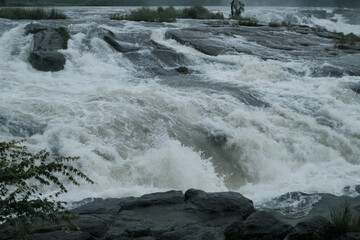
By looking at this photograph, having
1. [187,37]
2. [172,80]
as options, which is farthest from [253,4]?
[172,80]

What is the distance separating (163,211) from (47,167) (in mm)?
2271

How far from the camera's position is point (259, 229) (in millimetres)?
5008

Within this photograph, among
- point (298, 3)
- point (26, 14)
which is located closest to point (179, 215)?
point (26, 14)

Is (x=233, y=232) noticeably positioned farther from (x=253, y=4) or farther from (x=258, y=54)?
(x=253, y=4)

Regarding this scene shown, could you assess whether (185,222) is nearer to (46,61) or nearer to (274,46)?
(46,61)

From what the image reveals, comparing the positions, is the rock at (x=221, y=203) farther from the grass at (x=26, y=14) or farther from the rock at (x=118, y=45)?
the grass at (x=26, y=14)

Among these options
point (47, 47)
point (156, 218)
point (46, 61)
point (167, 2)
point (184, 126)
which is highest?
point (167, 2)

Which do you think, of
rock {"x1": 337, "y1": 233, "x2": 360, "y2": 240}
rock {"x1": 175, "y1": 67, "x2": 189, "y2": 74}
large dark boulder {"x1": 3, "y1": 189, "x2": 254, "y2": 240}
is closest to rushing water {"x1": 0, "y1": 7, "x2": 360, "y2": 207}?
rock {"x1": 175, "y1": 67, "x2": 189, "y2": 74}

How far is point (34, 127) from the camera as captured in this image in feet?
30.1

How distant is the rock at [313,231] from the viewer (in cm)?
476

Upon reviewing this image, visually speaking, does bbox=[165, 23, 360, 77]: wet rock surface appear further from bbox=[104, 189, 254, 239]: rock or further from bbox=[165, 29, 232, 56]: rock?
bbox=[104, 189, 254, 239]: rock

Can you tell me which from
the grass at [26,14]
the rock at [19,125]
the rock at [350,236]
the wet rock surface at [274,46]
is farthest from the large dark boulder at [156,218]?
the grass at [26,14]

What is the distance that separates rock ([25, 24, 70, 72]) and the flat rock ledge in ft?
28.8

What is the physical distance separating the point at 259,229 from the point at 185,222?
1064 mm
